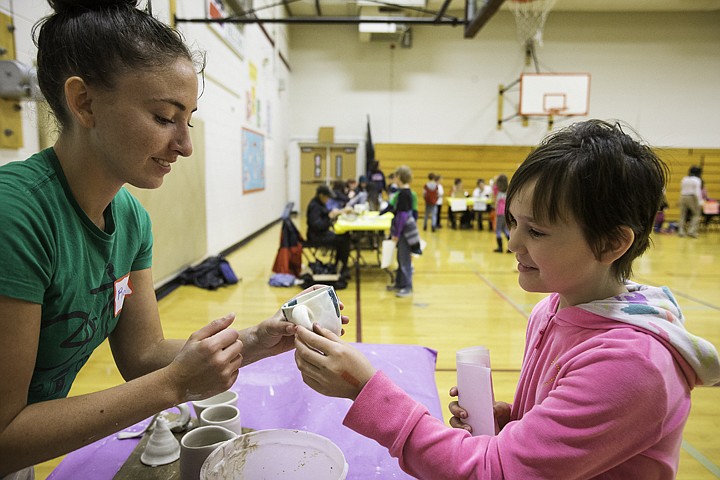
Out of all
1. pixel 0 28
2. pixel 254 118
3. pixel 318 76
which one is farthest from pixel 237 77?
pixel 318 76

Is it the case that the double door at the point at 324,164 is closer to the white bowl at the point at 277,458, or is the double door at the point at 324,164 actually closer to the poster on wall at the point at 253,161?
the poster on wall at the point at 253,161

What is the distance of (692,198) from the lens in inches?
409

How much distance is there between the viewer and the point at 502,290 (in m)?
5.53

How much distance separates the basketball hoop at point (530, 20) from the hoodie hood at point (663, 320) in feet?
38.8

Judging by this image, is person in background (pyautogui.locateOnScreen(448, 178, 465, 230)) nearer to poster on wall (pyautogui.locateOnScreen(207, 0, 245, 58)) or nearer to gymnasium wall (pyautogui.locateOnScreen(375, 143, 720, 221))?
gymnasium wall (pyautogui.locateOnScreen(375, 143, 720, 221))

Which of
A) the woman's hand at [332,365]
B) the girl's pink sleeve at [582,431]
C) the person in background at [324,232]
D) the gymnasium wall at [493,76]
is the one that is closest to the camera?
the girl's pink sleeve at [582,431]

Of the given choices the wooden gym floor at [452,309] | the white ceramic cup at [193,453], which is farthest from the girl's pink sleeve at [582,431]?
the wooden gym floor at [452,309]

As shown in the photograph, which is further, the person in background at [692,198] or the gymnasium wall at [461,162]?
the gymnasium wall at [461,162]

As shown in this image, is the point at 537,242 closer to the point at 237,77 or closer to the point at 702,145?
the point at 237,77

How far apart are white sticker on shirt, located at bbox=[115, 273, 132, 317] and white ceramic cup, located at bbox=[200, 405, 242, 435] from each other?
332 mm

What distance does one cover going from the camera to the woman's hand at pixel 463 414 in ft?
3.34

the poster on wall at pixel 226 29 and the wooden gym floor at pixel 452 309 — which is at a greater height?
the poster on wall at pixel 226 29

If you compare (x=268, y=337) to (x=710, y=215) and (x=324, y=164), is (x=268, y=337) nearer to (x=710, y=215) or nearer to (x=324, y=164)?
(x=324, y=164)

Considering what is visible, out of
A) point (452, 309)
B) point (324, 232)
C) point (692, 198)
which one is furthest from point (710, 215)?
point (324, 232)
